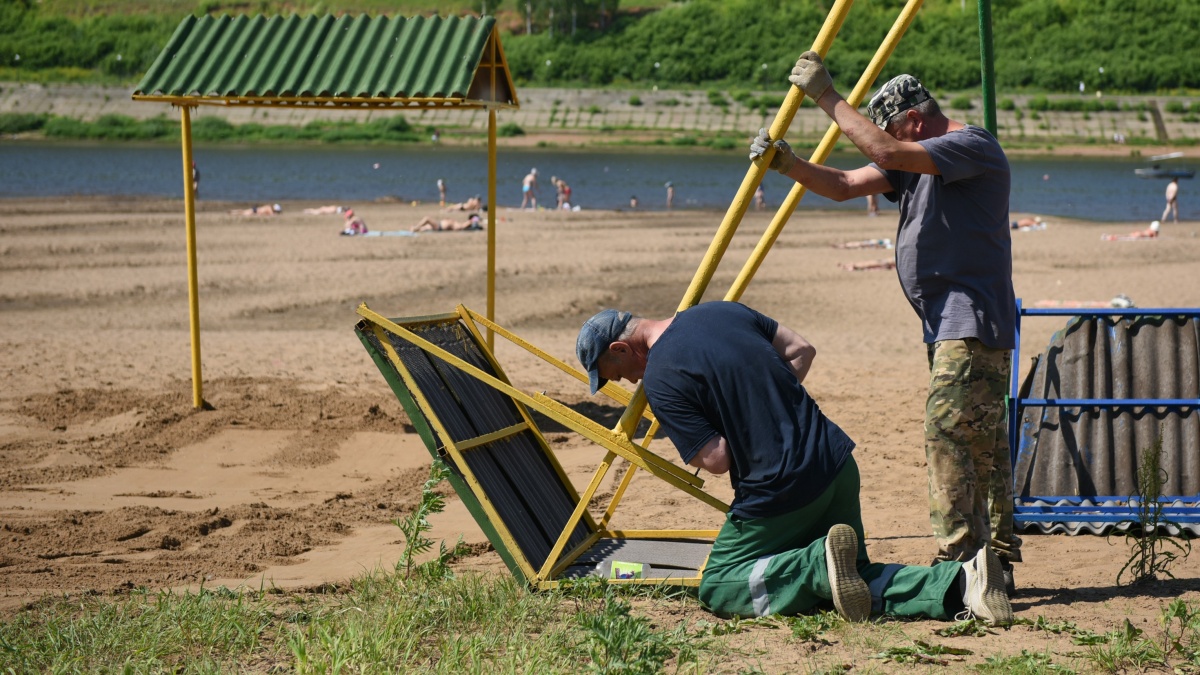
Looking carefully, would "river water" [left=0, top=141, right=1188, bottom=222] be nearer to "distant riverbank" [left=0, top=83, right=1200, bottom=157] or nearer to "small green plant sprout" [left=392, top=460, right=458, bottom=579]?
"distant riverbank" [left=0, top=83, right=1200, bottom=157]

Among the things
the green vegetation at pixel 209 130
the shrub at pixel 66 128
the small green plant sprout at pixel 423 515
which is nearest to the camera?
the small green plant sprout at pixel 423 515

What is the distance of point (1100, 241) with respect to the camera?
25.5 m

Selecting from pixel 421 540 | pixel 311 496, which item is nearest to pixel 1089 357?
pixel 421 540

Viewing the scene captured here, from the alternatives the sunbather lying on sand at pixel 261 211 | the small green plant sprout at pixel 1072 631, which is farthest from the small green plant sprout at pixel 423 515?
the sunbather lying on sand at pixel 261 211

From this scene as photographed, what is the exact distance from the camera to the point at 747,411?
445 cm

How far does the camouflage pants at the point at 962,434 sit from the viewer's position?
459 centimetres

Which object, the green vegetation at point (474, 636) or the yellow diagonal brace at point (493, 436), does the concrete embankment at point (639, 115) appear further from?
the green vegetation at point (474, 636)

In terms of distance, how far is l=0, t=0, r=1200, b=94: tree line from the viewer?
85.5m

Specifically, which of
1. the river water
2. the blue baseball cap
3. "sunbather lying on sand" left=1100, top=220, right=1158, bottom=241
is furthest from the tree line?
the blue baseball cap

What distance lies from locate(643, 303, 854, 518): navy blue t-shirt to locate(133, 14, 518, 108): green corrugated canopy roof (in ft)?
15.1

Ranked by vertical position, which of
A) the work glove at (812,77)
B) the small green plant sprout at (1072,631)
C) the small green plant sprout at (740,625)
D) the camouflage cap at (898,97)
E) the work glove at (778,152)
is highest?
the work glove at (812,77)

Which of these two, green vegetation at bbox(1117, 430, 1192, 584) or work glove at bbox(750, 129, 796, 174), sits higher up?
work glove at bbox(750, 129, 796, 174)

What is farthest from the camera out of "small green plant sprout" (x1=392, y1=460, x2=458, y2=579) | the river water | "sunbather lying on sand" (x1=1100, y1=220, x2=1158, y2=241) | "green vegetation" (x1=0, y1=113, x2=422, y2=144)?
"green vegetation" (x1=0, y1=113, x2=422, y2=144)

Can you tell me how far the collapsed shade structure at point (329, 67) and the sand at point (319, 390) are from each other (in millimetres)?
1245
